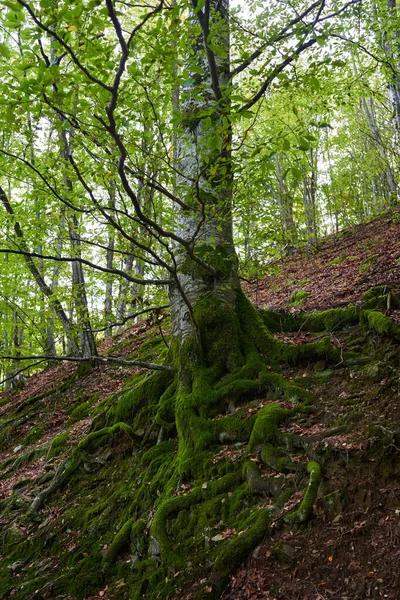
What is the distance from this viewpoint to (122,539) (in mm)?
4066

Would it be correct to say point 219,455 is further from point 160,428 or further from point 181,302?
point 181,302

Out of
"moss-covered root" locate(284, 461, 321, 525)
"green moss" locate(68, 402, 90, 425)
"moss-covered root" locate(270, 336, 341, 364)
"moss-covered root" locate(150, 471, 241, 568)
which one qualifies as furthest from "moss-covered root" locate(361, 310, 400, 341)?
"green moss" locate(68, 402, 90, 425)

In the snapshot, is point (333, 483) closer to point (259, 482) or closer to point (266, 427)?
point (259, 482)

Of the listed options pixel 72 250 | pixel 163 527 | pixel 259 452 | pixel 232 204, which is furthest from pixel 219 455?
pixel 72 250

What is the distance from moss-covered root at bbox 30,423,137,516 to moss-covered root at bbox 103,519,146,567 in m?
1.35

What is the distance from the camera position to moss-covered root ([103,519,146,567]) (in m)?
3.99

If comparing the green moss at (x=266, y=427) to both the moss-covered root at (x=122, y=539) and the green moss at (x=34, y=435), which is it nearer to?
the moss-covered root at (x=122, y=539)

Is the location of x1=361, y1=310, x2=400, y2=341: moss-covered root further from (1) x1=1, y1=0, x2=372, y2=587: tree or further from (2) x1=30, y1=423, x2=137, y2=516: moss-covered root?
(2) x1=30, y1=423, x2=137, y2=516: moss-covered root

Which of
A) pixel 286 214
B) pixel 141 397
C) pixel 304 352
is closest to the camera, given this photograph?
pixel 304 352

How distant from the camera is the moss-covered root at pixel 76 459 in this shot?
547 centimetres

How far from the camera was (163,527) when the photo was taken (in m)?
3.74

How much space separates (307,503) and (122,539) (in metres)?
2.03

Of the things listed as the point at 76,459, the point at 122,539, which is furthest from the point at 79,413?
the point at 122,539

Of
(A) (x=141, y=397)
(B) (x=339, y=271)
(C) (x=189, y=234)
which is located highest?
(C) (x=189, y=234)
